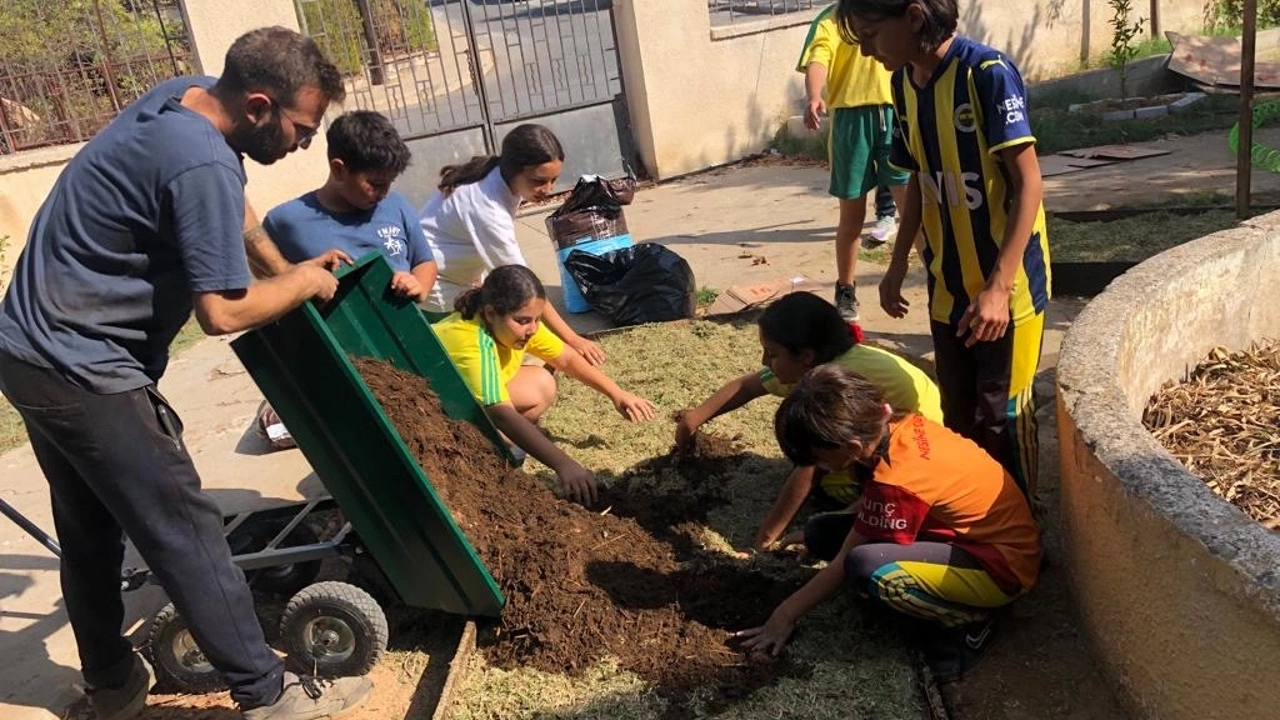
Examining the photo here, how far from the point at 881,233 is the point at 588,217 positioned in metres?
2.05

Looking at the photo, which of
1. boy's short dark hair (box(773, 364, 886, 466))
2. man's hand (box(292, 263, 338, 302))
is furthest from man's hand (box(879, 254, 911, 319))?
man's hand (box(292, 263, 338, 302))

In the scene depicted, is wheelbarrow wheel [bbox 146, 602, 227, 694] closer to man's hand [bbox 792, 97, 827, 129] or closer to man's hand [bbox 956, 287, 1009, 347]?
man's hand [bbox 956, 287, 1009, 347]

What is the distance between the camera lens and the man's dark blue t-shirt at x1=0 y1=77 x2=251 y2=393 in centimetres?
229

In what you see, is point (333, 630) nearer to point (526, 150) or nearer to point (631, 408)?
point (631, 408)

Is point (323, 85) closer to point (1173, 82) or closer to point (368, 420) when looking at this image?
point (368, 420)

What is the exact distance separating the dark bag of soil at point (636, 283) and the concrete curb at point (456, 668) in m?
2.98

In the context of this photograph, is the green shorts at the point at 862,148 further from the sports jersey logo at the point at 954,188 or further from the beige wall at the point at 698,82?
the beige wall at the point at 698,82

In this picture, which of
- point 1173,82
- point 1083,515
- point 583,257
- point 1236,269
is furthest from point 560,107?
point 1083,515

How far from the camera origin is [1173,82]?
11531 millimetres

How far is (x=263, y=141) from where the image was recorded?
2463mm

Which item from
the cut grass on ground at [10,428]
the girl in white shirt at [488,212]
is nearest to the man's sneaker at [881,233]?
the girl in white shirt at [488,212]

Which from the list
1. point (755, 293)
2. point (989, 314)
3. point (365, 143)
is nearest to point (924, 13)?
point (989, 314)

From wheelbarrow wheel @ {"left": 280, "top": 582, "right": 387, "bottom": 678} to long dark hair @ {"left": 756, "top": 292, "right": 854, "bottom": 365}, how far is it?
150cm

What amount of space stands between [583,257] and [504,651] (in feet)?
11.3
